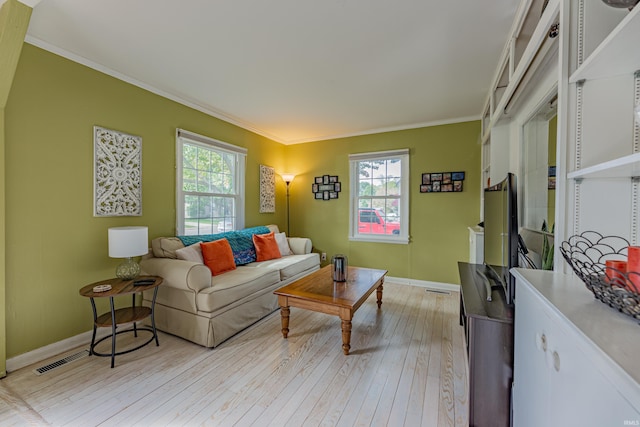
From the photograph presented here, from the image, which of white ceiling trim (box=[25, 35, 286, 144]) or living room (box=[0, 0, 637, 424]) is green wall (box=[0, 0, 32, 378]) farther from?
white ceiling trim (box=[25, 35, 286, 144])

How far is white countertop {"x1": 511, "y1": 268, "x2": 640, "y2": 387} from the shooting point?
487 millimetres

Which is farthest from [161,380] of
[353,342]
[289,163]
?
[289,163]

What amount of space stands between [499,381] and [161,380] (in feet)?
6.80

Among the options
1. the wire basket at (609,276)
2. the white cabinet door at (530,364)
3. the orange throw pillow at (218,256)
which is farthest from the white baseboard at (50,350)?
the wire basket at (609,276)

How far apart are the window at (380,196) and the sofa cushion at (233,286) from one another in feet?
6.28

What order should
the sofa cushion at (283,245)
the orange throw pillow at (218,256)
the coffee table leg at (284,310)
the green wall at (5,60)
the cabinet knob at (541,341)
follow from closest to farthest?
the cabinet knob at (541,341) → the green wall at (5,60) → the coffee table leg at (284,310) → the orange throw pillow at (218,256) → the sofa cushion at (283,245)

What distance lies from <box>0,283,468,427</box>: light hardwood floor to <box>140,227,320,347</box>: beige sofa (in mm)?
135

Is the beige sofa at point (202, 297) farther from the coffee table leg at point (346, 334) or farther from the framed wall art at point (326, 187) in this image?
the framed wall art at point (326, 187)

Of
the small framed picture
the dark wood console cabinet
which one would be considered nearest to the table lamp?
the dark wood console cabinet

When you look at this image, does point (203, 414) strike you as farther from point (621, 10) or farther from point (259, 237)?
point (621, 10)

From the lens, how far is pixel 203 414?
4.94 ft

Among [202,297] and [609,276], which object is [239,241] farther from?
[609,276]

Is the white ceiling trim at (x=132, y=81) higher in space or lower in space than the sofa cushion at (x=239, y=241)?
higher

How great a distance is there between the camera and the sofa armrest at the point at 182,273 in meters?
2.22
